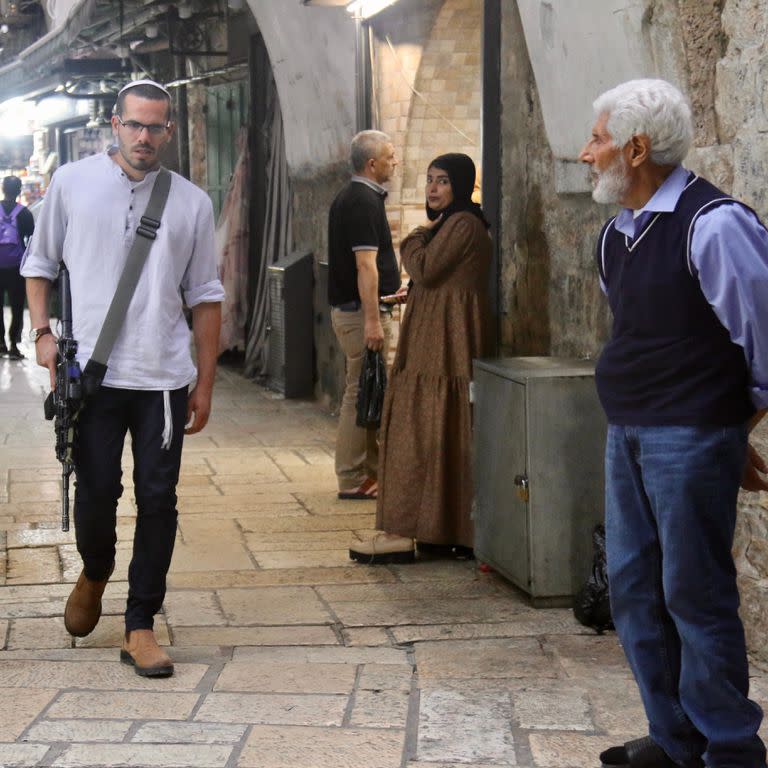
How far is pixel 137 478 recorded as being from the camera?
442 centimetres

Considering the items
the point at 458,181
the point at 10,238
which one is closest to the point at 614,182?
the point at 458,181

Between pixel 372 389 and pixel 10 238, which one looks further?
pixel 10 238

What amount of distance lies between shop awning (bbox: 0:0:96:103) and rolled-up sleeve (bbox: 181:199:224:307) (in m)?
8.76

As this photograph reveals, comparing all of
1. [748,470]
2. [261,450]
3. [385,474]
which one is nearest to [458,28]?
[261,450]

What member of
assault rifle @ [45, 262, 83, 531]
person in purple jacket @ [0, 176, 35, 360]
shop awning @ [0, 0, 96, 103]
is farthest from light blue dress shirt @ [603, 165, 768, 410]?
person in purple jacket @ [0, 176, 35, 360]

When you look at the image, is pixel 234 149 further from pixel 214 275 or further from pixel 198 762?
pixel 198 762

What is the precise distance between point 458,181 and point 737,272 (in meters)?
2.81

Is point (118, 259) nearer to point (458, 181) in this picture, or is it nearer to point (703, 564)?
point (458, 181)

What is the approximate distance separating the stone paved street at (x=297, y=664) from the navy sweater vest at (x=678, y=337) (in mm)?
986

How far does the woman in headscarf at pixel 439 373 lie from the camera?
5723 millimetres

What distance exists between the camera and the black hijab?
5738mm

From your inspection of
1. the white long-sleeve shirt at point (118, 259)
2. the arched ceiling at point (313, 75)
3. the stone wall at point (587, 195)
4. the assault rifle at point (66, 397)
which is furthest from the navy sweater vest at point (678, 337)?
the arched ceiling at point (313, 75)

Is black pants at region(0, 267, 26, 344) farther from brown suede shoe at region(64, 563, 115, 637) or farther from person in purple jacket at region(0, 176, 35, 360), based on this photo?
brown suede shoe at region(64, 563, 115, 637)

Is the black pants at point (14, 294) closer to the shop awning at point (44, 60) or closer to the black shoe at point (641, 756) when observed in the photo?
the shop awning at point (44, 60)
